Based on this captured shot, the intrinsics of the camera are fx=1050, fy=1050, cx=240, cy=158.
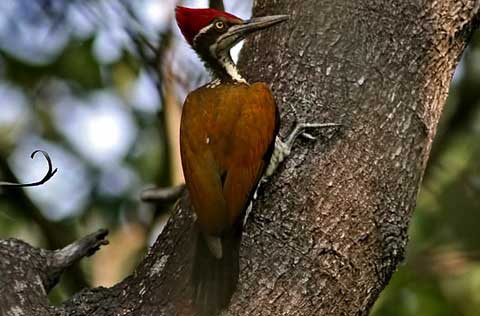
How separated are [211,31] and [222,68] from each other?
15 cm

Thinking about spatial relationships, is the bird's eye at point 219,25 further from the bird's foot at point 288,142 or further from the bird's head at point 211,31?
the bird's foot at point 288,142

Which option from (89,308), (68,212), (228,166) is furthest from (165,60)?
(89,308)

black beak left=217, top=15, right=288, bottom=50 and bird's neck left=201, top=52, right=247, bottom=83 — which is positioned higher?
black beak left=217, top=15, right=288, bottom=50

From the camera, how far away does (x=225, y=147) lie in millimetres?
3527

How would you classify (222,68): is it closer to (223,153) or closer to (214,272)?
(223,153)

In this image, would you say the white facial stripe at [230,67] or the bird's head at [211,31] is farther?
the bird's head at [211,31]

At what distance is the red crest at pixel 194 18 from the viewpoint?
12.7 feet

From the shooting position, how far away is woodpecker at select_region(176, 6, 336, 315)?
316 centimetres

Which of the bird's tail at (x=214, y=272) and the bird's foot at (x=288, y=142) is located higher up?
the bird's foot at (x=288, y=142)

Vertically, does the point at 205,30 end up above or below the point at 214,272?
above

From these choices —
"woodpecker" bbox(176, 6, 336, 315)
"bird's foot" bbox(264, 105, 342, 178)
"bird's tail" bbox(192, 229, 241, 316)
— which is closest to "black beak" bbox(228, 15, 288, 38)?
"woodpecker" bbox(176, 6, 336, 315)

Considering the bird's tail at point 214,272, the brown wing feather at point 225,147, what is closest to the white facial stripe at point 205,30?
the brown wing feather at point 225,147

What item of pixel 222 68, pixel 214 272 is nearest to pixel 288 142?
pixel 214 272

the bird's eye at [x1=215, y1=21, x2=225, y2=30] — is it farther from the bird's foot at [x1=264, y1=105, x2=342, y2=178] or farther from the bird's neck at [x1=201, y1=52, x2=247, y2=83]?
the bird's foot at [x1=264, y1=105, x2=342, y2=178]
